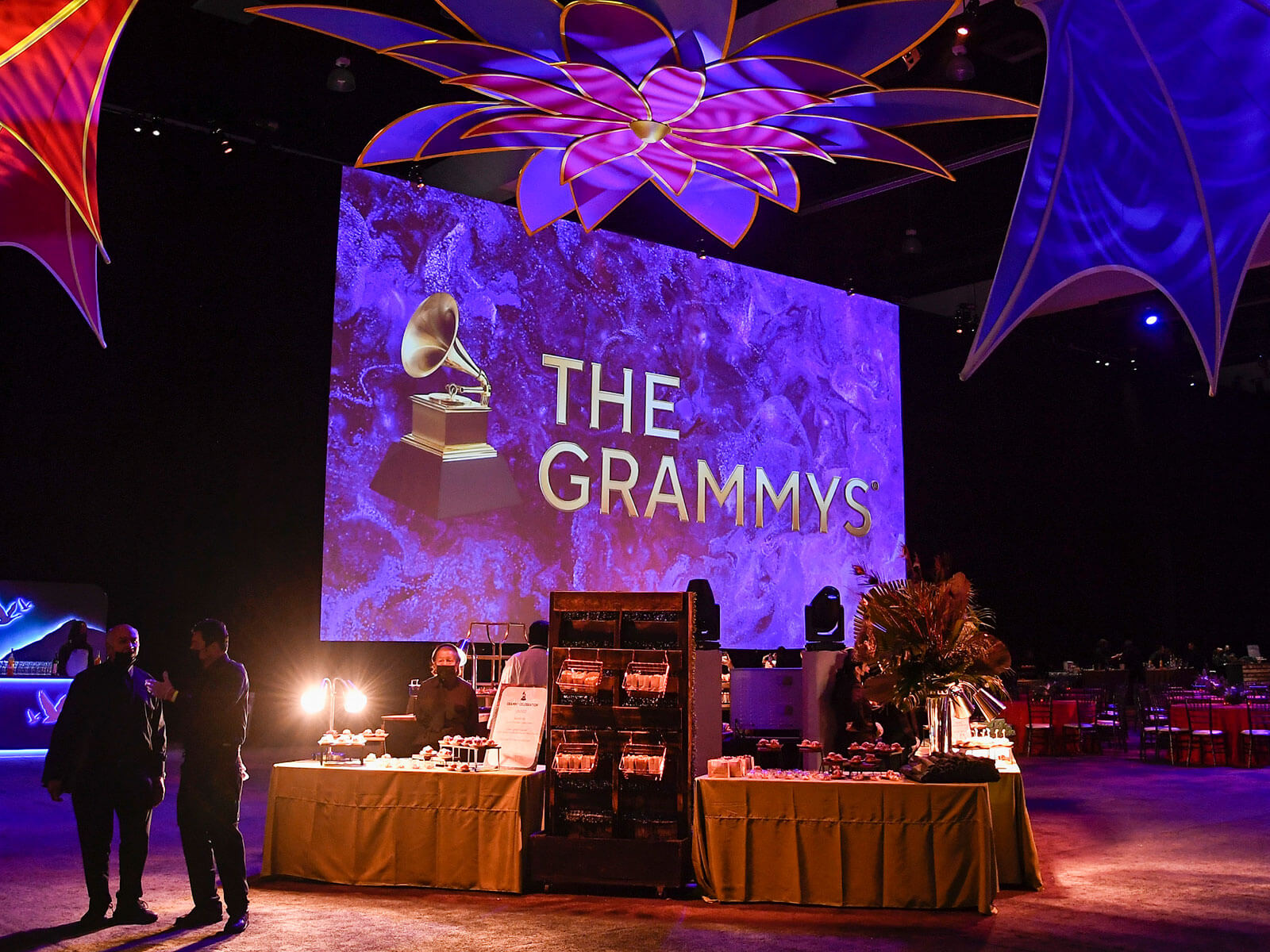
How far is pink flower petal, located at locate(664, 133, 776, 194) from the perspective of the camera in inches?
296

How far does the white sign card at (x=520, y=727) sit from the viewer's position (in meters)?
6.50

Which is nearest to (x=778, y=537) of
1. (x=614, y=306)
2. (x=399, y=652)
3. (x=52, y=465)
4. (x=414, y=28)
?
(x=614, y=306)

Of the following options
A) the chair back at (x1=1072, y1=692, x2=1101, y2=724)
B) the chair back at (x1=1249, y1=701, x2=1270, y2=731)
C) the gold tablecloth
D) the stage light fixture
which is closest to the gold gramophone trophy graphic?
the stage light fixture

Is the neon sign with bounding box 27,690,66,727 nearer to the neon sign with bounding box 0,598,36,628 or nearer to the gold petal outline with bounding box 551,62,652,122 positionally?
the neon sign with bounding box 0,598,36,628

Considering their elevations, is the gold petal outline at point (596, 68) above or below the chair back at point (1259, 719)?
above

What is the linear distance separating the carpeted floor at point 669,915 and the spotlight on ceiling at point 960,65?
6239 millimetres

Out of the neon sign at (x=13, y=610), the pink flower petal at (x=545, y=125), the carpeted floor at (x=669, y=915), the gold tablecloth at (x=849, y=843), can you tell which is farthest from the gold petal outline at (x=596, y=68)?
the neon sign at (x=13, y=610)

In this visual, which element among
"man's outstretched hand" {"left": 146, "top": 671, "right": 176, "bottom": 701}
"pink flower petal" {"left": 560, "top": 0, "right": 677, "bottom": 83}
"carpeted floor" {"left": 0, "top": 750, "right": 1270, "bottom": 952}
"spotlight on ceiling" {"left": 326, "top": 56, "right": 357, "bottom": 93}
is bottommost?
"carpeted floor" {"left": 0, "top": 750, "right": 1270, "bottom": 952}

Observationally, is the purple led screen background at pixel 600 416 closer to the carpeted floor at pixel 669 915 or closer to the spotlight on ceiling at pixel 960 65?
the carpeted floor at pixel 669 915

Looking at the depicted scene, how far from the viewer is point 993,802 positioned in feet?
21.1

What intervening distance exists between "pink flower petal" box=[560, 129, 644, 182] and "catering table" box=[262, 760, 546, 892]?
3.99m

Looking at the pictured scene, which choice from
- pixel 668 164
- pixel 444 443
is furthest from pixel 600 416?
pixel 668 164

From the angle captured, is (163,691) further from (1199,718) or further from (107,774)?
(1199,718)

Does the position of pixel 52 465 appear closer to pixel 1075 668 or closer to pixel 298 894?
pixel 298 894
